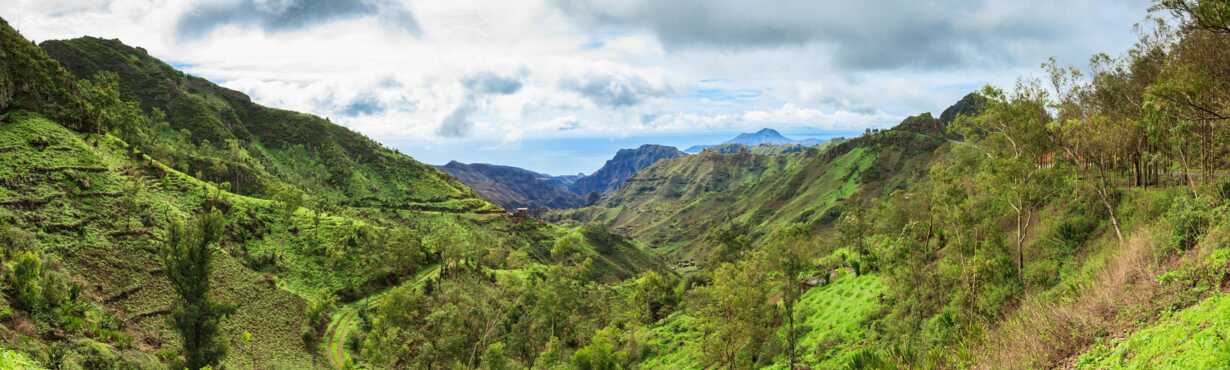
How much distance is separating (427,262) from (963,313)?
4230 inches

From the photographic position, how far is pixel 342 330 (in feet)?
287

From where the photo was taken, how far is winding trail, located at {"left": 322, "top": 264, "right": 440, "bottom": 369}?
258ft

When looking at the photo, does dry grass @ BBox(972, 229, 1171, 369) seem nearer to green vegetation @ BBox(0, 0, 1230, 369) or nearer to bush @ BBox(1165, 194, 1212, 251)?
green vegetation @ BBox(0, 0, 1230, 369)

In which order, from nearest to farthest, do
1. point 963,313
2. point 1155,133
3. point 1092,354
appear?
point 1092,354, point 1155,133, point 963,313

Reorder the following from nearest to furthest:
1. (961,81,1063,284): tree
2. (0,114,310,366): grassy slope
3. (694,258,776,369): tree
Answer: (961,81,1063,284): tree < (694,258,776,369): tree < (0,114,310,366): grassy slope

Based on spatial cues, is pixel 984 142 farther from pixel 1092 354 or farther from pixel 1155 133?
pixel 1092 354

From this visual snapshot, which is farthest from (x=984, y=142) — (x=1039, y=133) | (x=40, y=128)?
(x=40, y=128)

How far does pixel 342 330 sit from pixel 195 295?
2867cm

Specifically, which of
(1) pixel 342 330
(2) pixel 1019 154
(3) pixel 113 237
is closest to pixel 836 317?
(2) pixel 1019 154

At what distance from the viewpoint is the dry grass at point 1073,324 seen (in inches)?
867

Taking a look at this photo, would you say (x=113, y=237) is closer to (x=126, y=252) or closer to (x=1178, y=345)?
(x=126, y=252)

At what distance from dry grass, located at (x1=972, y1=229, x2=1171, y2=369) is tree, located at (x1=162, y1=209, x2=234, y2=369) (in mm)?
70992

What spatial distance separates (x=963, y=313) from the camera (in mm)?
39000

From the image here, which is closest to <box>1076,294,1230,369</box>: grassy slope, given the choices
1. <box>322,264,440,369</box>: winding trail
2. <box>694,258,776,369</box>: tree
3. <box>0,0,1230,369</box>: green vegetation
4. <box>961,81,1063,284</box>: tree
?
<box>0,0,1230,369</box>: green vegetation
